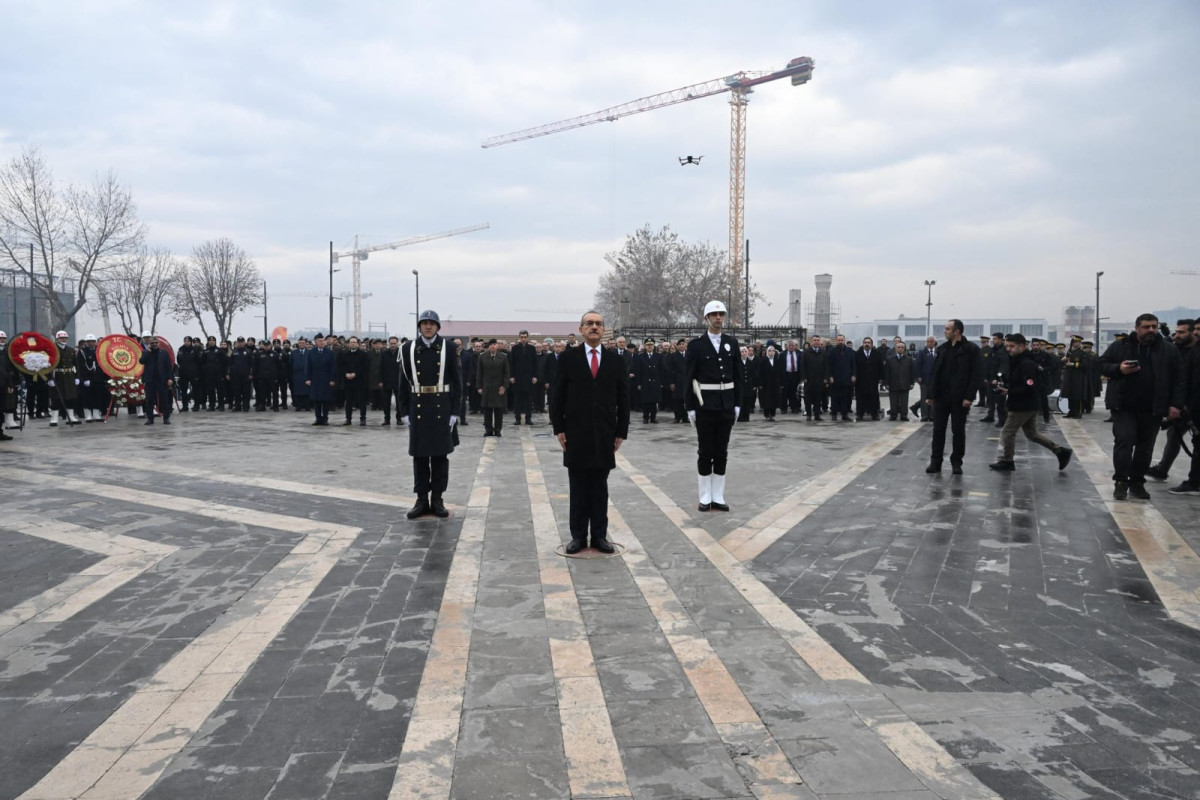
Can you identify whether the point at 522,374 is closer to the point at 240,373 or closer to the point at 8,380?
the point at 240,373

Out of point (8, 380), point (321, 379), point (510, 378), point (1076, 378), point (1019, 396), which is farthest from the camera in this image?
point (1076, 378)

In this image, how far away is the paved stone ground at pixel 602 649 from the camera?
3098 mm

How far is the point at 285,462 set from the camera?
11.8 m

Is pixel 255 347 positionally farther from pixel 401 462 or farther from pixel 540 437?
pixel 401 462

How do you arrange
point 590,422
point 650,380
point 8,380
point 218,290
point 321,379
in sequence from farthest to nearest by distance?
point 218,290
point 650,380
point 321,379
point 8,380
point 590,422

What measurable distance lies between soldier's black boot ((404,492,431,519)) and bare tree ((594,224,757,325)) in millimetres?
48759

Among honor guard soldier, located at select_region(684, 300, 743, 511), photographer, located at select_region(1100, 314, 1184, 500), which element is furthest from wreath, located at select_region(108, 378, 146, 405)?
photographer, located at select_region(1100, 314, 1184, 500)

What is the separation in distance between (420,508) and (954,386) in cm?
690

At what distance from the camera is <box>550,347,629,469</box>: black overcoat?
21.5ft

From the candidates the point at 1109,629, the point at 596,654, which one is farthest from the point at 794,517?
the point at 596,654

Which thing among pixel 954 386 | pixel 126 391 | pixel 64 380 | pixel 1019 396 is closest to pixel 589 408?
pixel 954 386

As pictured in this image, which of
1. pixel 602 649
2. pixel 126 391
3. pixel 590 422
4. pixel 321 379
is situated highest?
pixel 321 379

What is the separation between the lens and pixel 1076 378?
19297 mm

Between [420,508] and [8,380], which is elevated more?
[8,380]
